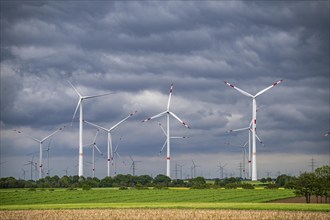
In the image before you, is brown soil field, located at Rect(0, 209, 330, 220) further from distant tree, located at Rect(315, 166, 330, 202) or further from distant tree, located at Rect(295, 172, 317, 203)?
distant tree, located at Rect(295, 172, 317, 203)

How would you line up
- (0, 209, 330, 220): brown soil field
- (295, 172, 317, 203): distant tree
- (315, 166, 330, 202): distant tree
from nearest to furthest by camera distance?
(0, 209, 330, 220): brown soil field → (315, 166, 330, 202): distant tree → (295, 172, 317, 203): distant tree

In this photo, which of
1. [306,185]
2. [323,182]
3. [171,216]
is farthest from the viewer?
[323,182]

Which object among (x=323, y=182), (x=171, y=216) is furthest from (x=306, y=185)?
(x=171, y=216)

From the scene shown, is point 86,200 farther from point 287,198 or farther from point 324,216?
point 324,216

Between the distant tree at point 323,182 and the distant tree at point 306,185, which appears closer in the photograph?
the distant tree at point 323,182

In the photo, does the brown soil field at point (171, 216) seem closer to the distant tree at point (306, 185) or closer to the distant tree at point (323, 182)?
the distant tree at point (323, 182)

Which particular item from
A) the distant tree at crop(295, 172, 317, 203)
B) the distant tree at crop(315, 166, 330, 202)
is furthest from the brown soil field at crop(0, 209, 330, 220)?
the distant tree at crop(295, 172, 317, 203)

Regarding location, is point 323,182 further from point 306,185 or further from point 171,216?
point 171,216

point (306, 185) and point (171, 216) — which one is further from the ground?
point (306, 185)

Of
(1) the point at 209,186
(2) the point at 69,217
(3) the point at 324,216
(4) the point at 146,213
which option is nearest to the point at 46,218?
(2) the point at 69,217

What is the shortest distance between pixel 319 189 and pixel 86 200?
46873mm

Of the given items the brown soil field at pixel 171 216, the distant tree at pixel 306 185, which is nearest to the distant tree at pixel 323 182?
the distant tree at pixel 306 185

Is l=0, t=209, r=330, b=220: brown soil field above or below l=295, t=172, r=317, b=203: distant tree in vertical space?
below

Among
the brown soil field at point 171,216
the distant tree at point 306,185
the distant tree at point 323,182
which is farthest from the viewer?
the distant tree at point 306,185
